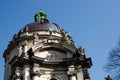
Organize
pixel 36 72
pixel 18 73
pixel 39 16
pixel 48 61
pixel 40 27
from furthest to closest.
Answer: pixel 39 16 < pixel 40 27 < pixel 48 61 < pixel 18 73 < pixel 36 72

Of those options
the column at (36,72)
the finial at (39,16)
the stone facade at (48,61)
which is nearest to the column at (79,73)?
the stone facade at (48,61)

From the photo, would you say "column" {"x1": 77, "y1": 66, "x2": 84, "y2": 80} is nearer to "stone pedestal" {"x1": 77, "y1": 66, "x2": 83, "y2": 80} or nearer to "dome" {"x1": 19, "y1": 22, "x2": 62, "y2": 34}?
"stone pedestal" {"x1": 77, "y1": 66, "x2": 83, "y2": 80}

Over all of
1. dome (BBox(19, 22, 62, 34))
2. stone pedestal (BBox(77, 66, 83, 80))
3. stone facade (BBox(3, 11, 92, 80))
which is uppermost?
dome (BBox(19, 22, 62, 34))

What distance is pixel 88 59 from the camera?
32.0 m

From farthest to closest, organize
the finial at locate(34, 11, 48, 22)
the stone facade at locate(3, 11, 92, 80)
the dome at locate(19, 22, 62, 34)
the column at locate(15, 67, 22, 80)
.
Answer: the finial at locate(34, 11, 48, 22)
the dome at locate(19, 22, 62, 34)
the stone facade at locate(3, 11, 92, 80)
the column at locate(15, 67, 22, 80)

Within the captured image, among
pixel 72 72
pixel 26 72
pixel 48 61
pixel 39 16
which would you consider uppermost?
pixel 39 16

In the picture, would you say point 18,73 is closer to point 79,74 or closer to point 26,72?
point 26,72

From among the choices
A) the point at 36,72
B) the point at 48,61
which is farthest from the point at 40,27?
the point at 36,72

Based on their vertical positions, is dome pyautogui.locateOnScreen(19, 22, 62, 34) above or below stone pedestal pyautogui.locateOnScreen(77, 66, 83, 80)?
above

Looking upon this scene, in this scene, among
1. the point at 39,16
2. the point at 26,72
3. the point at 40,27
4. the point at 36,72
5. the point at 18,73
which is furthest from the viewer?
the point at 39,16

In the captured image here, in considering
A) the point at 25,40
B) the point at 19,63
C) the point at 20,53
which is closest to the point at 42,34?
the point at 25,40

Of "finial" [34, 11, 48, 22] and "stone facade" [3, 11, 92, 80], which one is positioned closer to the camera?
"stone facade" [3, 11, 92, 80]

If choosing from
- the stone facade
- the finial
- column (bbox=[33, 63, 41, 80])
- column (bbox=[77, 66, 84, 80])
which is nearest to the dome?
the stone facade

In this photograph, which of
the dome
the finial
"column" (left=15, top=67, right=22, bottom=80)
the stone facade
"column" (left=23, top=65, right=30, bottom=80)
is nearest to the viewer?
"column" (left=23, top=65, right=30, bottom=80)
